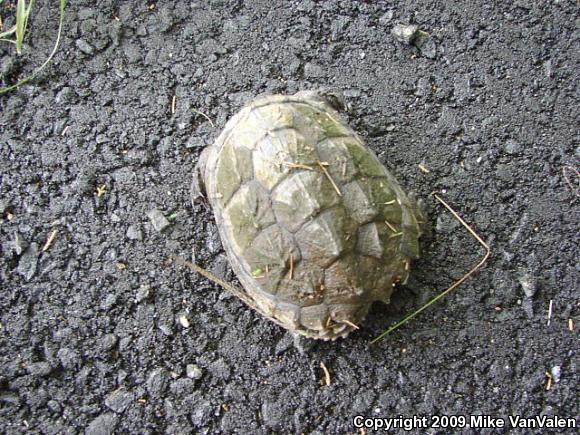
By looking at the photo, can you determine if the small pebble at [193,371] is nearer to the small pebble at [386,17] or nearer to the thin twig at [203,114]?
the thin twig at [203,114]

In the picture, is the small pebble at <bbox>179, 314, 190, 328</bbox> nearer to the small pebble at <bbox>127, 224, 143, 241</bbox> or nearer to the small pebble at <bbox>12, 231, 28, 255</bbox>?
the small pebble at <bbox>127, 224, 143, 241</bbox>

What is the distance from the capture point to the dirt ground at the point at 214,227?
2.11 metres

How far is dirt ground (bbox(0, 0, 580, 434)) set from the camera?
6.91 feet

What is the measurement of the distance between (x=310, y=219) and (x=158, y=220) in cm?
73

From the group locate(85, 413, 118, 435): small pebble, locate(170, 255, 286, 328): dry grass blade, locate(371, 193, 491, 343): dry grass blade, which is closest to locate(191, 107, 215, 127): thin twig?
locate(170, 255, 286, 328): dry grass blade

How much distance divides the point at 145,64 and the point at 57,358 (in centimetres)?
114

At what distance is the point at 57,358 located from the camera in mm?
2150

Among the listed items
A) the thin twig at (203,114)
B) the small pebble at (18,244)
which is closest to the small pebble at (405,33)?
the thin twig at (203,114)


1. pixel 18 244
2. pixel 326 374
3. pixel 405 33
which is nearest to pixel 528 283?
pixel 326 374

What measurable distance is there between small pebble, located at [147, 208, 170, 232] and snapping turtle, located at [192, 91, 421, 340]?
1.16 ft

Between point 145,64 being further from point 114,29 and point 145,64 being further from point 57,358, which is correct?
point 57,358

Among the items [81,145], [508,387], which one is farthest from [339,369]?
[81,145]

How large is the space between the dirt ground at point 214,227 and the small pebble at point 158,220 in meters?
0.02

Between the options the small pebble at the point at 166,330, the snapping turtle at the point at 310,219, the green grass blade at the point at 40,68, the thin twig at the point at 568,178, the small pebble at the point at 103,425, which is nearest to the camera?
the snapping turtle at the point at 310,219
